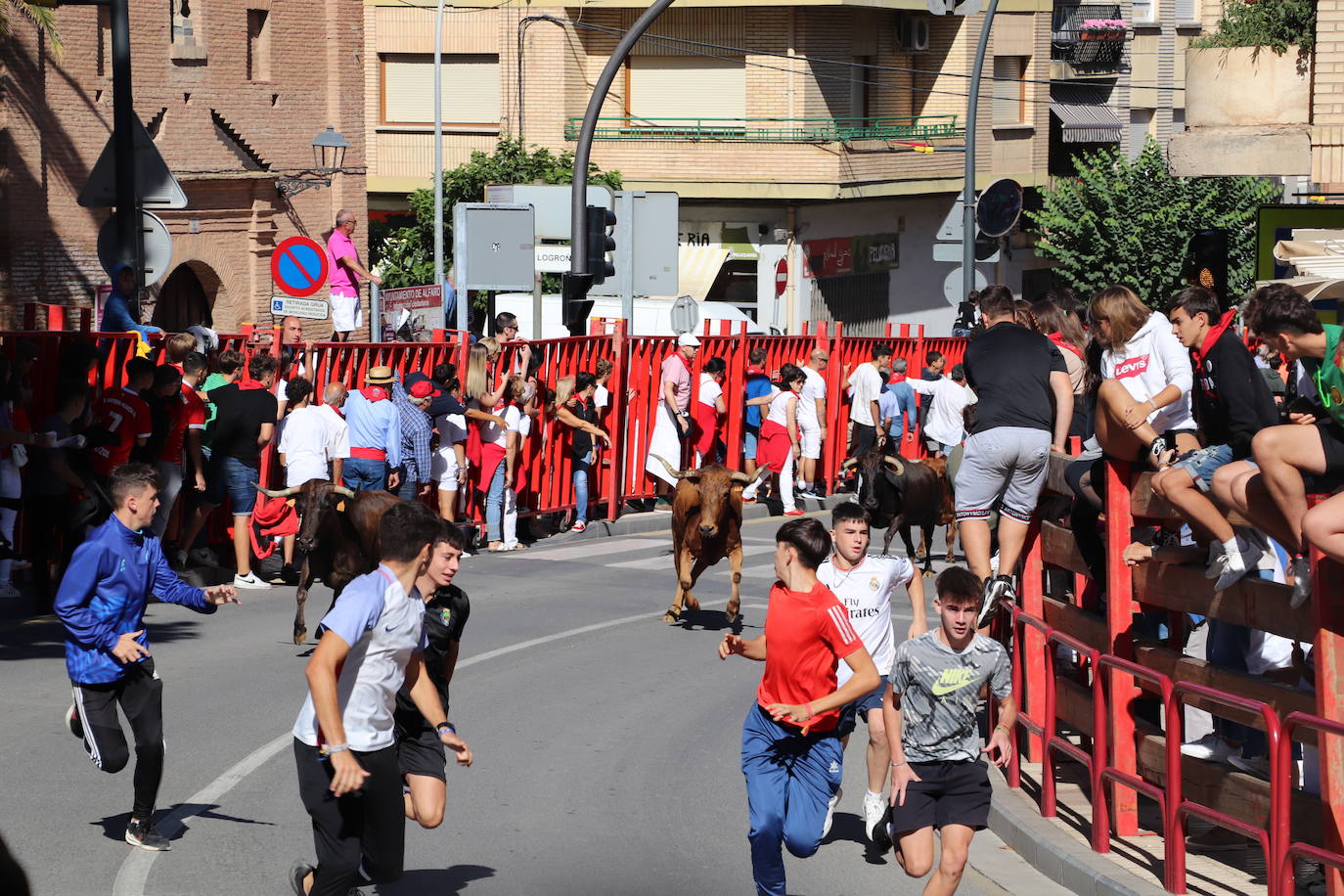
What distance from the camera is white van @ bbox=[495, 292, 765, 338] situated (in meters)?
33.8

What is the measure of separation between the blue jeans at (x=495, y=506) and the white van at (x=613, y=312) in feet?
43.4

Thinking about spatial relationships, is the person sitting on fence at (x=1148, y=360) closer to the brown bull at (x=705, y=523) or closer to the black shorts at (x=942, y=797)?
the black shorts at (x=942, y=797)

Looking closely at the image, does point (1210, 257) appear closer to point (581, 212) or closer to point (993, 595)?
point (581, 212)

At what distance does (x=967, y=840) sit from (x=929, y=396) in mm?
19372

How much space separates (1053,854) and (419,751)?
3.05 m

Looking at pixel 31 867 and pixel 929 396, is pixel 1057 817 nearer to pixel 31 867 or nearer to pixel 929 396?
pixel 31 867

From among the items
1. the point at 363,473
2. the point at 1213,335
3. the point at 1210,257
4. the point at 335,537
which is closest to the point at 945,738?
the point at 1213,335

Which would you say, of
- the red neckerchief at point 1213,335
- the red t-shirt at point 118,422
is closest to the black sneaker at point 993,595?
the red neckerchief at point 1213,335

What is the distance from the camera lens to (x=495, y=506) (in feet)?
62.7

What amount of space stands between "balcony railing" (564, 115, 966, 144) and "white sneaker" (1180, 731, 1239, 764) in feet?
109

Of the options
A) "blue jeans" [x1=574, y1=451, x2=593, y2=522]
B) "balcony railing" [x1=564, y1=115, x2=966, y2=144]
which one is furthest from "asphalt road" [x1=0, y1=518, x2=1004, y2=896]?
"balcony railing" [x1=564, y1=115, x2=966, y2=144]

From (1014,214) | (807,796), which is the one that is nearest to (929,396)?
(1014,214)

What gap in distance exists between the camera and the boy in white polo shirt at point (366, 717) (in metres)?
6.81

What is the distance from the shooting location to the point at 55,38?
89.9 feet
